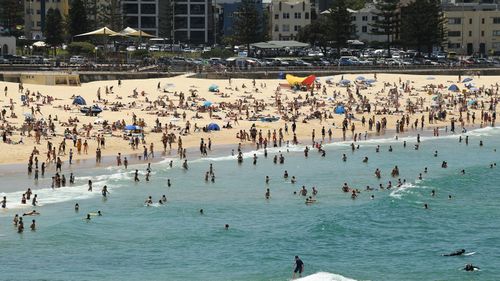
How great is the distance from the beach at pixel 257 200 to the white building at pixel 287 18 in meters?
59.8

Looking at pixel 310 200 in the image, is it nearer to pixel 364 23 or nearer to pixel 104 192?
pixel 104 192

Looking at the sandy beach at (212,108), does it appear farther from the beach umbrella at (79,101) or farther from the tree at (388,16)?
the tree at (388,16)

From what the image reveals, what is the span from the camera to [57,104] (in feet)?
230

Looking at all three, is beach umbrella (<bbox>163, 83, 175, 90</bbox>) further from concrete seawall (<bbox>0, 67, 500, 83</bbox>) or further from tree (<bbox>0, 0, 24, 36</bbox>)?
tree (<bbox>0, 0, 24, 36</bbox>)

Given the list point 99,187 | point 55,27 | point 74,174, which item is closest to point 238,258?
point 99,187

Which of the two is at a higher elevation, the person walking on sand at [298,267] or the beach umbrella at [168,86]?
the beach umbrella at [168,86]

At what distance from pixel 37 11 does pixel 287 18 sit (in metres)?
37.1

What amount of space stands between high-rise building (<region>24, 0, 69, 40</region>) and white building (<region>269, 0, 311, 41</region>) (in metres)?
30.6

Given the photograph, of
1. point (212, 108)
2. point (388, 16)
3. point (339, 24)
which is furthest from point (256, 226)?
point (388, 16)

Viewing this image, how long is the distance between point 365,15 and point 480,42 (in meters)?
19.1

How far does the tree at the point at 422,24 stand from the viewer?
110875 millimetres

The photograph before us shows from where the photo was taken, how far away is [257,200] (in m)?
46.2

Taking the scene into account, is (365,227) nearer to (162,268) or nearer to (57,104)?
(162,268)

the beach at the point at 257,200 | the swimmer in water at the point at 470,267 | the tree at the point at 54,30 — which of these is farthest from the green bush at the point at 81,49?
the swimmer in water at the point at 470,267
